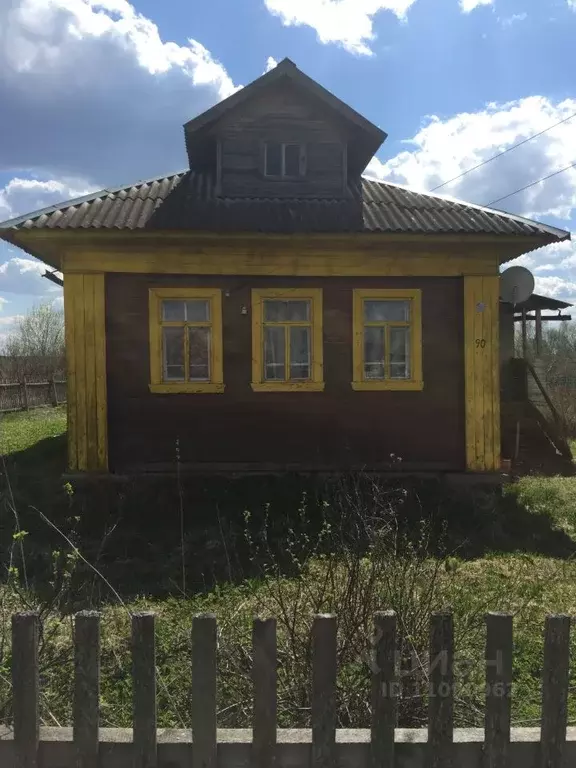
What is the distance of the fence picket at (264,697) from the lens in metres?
1.94

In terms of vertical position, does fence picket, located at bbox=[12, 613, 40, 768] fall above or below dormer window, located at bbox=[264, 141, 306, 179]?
below

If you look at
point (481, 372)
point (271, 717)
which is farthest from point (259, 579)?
point (481, 372)

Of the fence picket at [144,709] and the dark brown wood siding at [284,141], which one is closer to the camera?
the fence picket at [144,709]

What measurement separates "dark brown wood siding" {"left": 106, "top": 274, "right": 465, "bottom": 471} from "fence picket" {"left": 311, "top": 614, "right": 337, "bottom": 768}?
662 cm

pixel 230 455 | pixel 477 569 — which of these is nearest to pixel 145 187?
pixel 230 455

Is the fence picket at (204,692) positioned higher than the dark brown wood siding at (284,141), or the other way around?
the dark brown wood siding at (284,141)

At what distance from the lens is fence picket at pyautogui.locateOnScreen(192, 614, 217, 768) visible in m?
1.94

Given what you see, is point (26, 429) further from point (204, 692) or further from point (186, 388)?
point (204, 692)

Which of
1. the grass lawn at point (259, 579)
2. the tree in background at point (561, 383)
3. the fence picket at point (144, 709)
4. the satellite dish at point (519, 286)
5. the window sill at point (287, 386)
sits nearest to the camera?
the fence picket at point (144, 709)

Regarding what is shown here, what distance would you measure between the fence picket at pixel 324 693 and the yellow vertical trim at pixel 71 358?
6.98m

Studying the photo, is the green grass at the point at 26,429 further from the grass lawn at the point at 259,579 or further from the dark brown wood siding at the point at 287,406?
the dark brown wood siding at the point at 287,406

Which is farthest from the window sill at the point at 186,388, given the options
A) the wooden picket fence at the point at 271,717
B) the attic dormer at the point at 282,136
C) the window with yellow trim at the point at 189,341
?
the wooden picket fence at the point at 271,717

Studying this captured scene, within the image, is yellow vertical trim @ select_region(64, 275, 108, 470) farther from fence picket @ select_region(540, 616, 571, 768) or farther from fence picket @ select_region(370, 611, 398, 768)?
fence picket @ select_region(540, 616, 571, 768)

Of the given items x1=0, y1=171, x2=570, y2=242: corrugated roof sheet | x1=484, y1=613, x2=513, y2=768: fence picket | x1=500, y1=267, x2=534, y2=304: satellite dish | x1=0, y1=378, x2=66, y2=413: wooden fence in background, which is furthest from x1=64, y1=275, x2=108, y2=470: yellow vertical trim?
x1=0, y1=378, x2=66, y2=413: wooden fence in background
